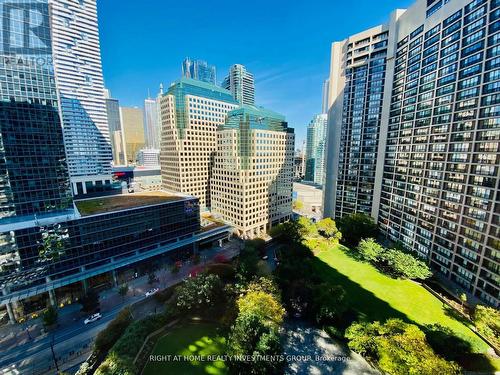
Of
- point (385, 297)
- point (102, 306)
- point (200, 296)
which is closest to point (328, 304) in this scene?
point (385, 297)

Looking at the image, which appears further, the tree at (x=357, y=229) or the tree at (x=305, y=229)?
the tree at (x=357, y=229)

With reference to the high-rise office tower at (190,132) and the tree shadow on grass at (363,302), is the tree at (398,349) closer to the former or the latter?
the tree shadow on grass at (363,302)

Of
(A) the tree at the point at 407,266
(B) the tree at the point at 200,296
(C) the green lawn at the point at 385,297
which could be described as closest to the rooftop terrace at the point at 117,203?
(B) the tree at the point at 200,296

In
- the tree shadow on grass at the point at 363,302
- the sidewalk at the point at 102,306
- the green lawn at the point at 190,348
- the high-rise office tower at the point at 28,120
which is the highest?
the high-rise office tower at the point at 28,120

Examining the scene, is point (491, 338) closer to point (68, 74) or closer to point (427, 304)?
point (427, 304)

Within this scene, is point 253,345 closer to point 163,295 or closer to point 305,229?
point 163,295

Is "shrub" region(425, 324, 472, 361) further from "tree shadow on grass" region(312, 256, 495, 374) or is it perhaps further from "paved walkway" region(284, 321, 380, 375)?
"paved walkway" region(284, 321, 380, 375)

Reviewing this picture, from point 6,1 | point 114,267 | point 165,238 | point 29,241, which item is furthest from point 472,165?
point 6,1

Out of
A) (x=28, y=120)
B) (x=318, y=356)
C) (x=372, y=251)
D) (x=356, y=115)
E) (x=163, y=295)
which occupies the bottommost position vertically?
(x=318, y=356)
